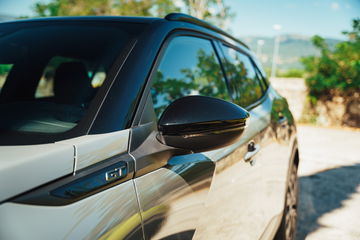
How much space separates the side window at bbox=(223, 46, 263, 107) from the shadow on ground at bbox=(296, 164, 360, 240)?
146 cm

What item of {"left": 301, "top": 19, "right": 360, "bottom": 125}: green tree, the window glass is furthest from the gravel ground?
{"left": 301, "top": 19, "right": 360, "bottom": 125}: green tree

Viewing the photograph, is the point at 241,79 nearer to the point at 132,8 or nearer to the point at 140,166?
the point at 140,166

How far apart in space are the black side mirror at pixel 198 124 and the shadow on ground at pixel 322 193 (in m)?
2.31

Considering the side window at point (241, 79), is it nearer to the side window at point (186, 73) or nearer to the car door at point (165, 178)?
the side window at point (186, 73)

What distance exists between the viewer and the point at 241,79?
8.20 ft

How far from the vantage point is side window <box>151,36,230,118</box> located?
1.62 metres

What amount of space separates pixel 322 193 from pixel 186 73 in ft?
10.6

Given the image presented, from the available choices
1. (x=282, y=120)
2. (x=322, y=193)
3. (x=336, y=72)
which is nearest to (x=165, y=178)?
(x=282, y=120)

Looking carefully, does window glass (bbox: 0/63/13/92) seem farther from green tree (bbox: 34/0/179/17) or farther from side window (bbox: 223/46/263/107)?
green tree (bbox: 34/0/179/17)

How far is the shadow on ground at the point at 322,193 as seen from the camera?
349 centimetres

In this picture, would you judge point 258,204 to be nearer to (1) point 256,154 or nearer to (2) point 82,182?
(1) point 256,154

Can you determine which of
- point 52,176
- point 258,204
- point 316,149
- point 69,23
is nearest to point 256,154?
point 258,204

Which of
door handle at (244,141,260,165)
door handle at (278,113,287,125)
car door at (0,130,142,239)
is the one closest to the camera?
car door at (0,130,142,239)

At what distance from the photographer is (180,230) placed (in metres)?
1.16
